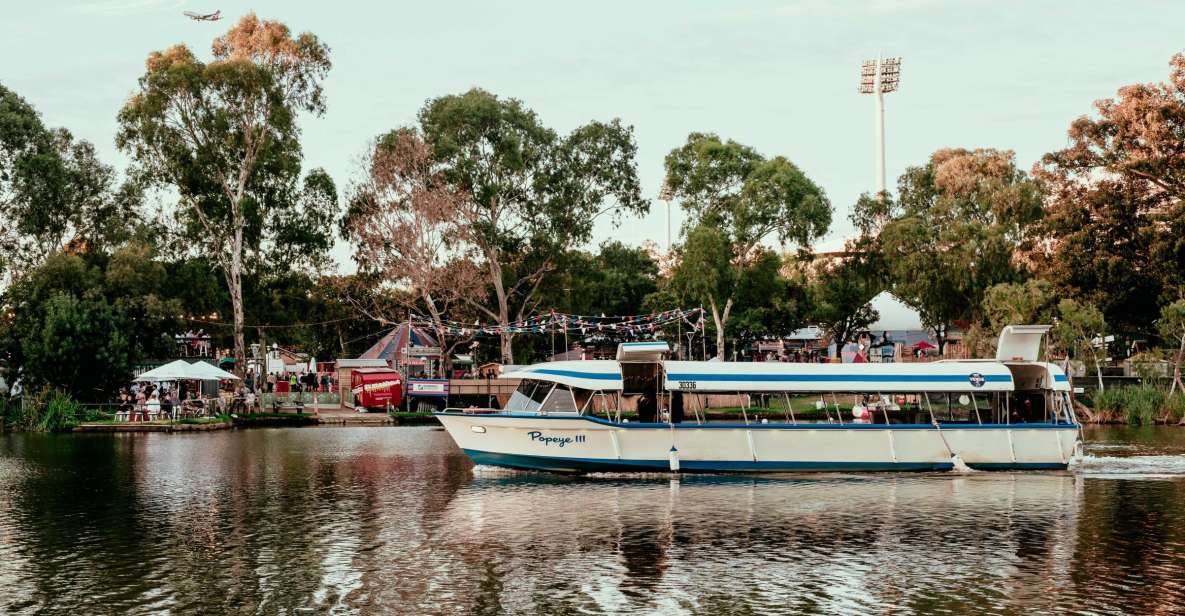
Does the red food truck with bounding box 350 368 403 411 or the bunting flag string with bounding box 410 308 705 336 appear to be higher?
the bunting flag string with bounding box 410 308 705 336

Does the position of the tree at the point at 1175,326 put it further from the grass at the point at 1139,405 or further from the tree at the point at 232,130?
the tree at the point at 232,130

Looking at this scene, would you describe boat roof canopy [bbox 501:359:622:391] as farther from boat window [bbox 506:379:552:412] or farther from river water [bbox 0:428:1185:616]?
river water [bbox 0:428:1185:616]

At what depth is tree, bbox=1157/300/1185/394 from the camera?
6250cm

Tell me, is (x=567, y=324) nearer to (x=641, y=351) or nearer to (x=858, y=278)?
(x=858, y=278)

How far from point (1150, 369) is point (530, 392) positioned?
44.0 m

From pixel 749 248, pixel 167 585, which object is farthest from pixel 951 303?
pixel 167 585

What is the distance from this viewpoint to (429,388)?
69375 millimetres

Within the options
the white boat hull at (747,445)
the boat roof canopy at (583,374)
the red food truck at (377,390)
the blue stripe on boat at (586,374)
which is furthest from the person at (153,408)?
the blue stripe on boat at (586,374)

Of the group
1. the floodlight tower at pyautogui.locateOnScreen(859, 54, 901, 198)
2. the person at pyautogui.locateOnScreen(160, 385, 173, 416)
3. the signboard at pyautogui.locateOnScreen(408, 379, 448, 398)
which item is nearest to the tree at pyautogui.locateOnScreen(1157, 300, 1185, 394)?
the signboard at pyautogui.locateOnScreen(408, 379, 448, 398)

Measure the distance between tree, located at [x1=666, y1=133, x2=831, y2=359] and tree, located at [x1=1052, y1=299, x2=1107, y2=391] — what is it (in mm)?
21299

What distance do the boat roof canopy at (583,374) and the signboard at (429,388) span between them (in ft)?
115

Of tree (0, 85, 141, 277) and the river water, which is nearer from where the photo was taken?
the river water

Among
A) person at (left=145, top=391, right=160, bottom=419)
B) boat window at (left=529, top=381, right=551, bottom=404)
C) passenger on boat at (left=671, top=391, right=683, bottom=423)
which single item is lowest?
person at (left=145, top=391, right=160, bottom=419)

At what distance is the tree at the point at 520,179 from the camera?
75.9m
